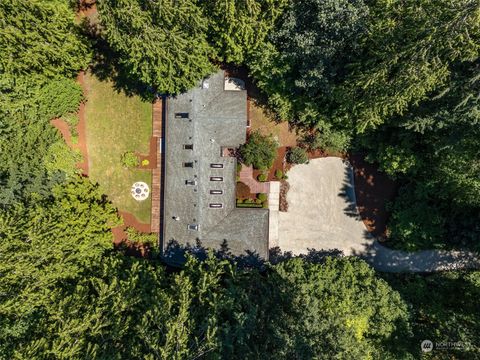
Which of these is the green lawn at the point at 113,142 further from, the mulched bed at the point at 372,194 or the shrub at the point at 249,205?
the mulched bed at the point at 372,194

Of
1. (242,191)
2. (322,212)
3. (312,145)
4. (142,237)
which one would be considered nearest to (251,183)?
(242,191)

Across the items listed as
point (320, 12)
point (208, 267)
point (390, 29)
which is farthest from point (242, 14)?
point (208, 267)

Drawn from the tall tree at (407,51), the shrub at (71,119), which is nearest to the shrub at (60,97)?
the shrub at (71,119)

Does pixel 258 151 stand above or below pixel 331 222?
above

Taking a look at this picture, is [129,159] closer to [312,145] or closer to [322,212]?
[312,145]

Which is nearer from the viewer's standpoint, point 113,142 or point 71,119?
point 71,119

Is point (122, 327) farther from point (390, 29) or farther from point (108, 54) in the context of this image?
point (390, 29)
